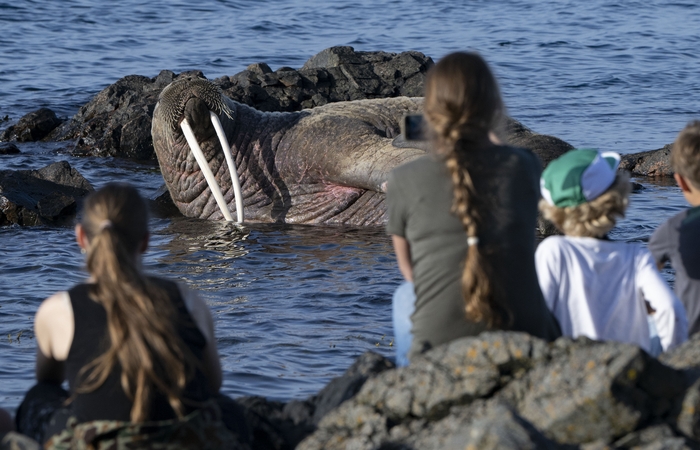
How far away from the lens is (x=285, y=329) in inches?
A: 280

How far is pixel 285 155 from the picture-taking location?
36.8ft

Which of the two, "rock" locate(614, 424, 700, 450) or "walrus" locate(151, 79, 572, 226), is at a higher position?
"rock" locate(614, 424, 700, 450)

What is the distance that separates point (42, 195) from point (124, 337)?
8148mm

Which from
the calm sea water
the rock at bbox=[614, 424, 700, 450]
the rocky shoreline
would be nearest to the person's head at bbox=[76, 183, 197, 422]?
the rock at bbox=[614, 424, 700, 450]

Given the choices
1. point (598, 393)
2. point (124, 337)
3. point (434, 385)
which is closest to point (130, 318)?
point (124, 337)

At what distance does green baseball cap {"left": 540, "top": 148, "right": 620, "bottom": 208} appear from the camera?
13.1 ft

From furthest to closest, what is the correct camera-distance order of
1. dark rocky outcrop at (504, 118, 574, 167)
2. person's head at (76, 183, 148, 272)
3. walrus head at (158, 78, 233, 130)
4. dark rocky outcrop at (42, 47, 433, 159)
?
dark rocky outcrop at (42, 47, 433, 159), walrus head at (158, 78, 233, 130), dark rocky outcrop at (504, 118, 574, 167), person's head at (76, 183, 148, 272)

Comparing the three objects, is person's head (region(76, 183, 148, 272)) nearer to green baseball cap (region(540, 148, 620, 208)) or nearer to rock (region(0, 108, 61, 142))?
green baseball cap (region(540, 148, 620, 208))

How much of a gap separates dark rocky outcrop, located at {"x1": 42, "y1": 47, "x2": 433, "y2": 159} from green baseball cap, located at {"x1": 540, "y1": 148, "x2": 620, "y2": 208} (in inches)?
413

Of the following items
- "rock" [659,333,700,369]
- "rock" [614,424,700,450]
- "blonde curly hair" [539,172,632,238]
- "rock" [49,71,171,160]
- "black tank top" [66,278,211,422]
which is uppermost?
"blonde curly hair" [539,172,632,238]

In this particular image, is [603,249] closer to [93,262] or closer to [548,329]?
[548,329]

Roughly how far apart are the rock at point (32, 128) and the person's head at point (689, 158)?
12812mm

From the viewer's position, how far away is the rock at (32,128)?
15.3 metres

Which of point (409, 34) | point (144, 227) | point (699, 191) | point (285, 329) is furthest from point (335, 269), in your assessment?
point (409, 34)
